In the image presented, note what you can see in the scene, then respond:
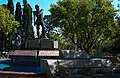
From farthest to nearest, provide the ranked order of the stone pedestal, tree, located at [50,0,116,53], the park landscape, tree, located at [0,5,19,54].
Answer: tree, located at [0,5,19,54] < tree, located at [50,0,116,53] < the stone pedestal < the park landscape

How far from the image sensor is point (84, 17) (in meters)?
39.0

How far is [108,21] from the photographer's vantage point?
4006 centimetres

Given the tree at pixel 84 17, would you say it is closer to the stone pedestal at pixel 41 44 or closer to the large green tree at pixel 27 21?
the stone pedestal at pixel 41 44

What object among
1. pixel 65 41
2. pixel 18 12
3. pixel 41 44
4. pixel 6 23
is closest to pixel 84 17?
pixel 65 41

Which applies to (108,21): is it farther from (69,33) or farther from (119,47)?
(119,47)

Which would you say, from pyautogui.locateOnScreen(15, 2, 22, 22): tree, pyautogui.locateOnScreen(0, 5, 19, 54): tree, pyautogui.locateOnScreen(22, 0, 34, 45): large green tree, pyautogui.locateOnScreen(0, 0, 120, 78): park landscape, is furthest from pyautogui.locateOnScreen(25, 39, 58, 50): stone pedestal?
pyautogui.locateOnScreen(15, 2, 22, 22): tree

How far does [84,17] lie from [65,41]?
10.6 meters

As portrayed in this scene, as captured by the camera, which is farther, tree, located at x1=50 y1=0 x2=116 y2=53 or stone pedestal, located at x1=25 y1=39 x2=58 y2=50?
tree, located at x1=50 y1=0 x2=116 y2=53

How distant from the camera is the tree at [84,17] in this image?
128 feet

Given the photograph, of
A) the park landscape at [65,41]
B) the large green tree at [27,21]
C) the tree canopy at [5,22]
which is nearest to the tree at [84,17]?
the park landscape at [65,41]

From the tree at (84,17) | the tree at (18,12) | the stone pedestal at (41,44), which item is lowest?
the stone pedestal at (41,44)

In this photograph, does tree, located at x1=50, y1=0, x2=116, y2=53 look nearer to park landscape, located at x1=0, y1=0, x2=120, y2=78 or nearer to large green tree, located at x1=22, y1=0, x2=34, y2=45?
park landscape, located at x1=0, y1=0, x2=120, y2=78

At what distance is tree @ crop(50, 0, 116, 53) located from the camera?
39094mm

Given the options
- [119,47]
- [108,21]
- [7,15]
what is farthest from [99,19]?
[7,15]
